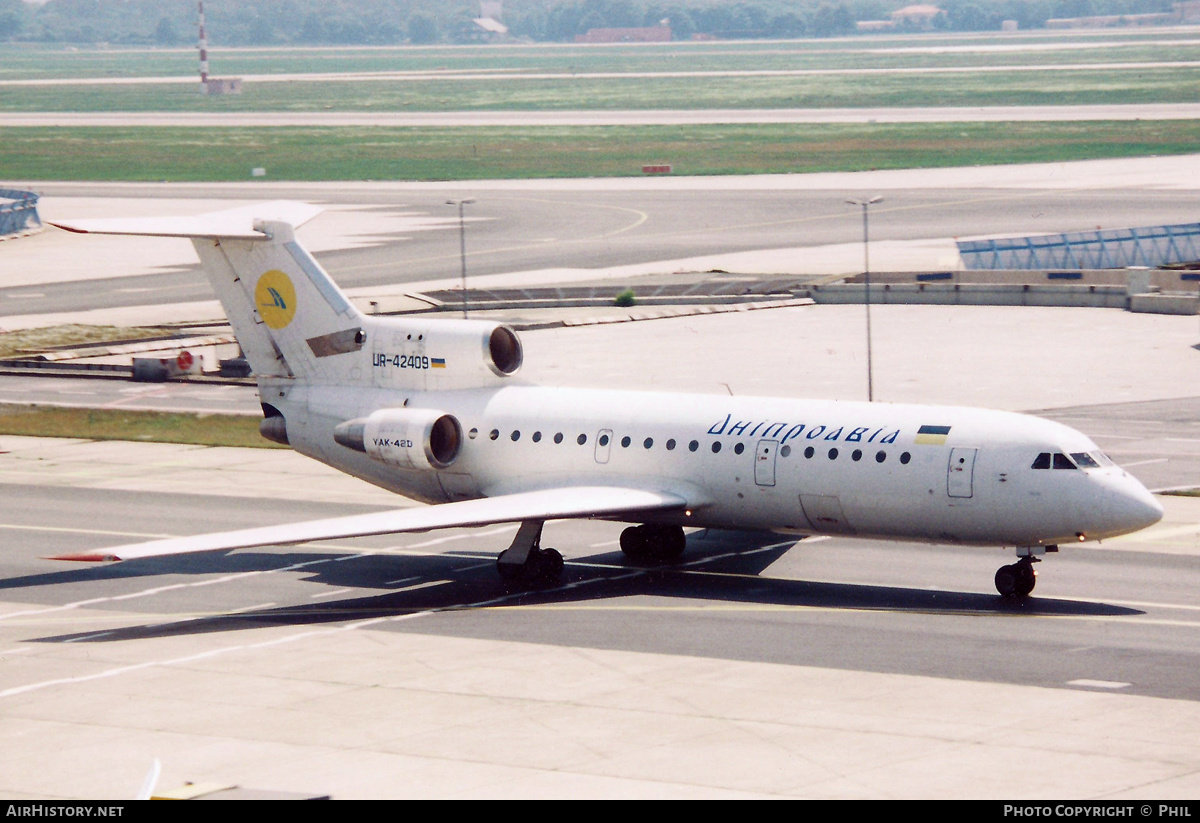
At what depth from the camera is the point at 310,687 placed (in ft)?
95.8

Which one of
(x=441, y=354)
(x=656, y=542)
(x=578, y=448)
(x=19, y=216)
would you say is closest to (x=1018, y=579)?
(x=656, y=542)

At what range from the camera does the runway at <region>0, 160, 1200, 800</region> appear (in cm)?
2422

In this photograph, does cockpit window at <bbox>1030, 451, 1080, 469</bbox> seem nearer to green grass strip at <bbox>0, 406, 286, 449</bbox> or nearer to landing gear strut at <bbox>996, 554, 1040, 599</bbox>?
landing gear strut at <bbox>996, 554, 1040, 599</bbox>

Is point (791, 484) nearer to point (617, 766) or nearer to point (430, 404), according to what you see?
point (430, 404)

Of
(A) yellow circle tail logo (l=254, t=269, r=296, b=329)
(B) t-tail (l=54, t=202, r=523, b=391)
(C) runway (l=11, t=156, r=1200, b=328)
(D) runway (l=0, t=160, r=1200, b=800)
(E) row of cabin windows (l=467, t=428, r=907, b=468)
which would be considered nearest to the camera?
(D) runway (l=0, t=160, r=1200, b=800)

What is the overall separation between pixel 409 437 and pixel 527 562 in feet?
13.8

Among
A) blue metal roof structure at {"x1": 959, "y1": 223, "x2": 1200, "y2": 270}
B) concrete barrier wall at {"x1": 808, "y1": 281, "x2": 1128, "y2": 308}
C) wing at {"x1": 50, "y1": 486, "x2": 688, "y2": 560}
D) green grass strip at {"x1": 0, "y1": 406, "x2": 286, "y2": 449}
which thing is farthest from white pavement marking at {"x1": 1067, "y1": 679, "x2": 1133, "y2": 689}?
blue metal roof structure at {"x1": 959, "y1": 223, "x2": 1200, "y2": 270}

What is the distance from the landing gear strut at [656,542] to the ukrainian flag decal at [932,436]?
6490mm

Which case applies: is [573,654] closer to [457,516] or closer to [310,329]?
[457,516]

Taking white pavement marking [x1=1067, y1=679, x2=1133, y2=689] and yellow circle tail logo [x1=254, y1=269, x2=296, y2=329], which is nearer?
white pavement marking [x1=1067, y1=679, x2=1133, y2=689]

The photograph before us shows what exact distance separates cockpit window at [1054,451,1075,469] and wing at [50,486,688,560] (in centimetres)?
745

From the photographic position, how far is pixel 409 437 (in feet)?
127

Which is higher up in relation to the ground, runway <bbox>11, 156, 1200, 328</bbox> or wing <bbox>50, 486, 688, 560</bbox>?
runway <bbox>11, 156, 1200, 328</bbox>
